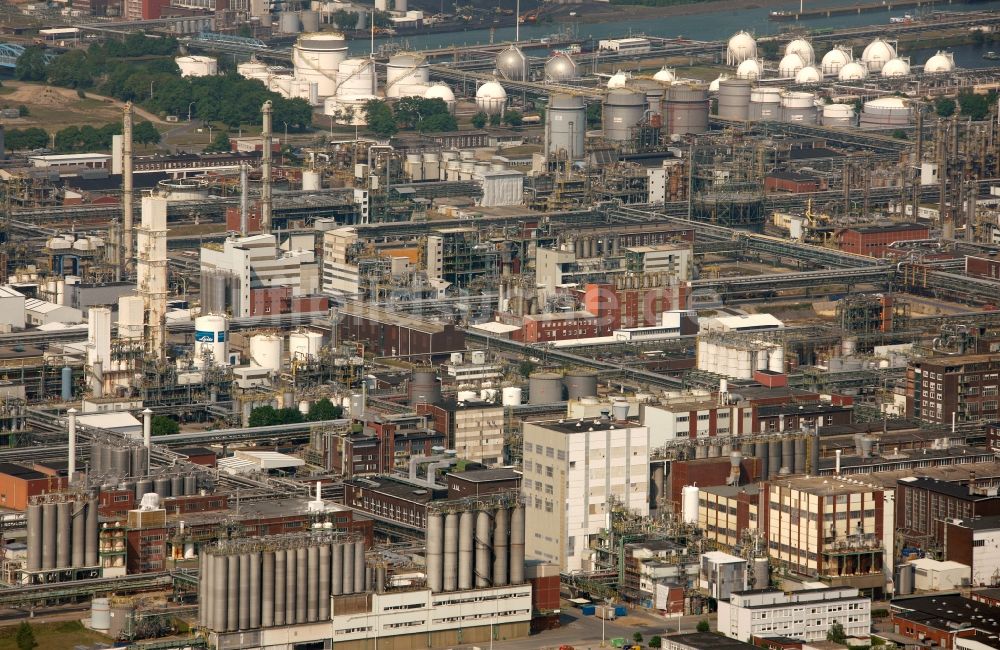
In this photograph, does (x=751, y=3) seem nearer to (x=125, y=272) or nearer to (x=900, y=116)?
(x=900, y=116)

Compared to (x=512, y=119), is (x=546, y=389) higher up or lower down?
lower down

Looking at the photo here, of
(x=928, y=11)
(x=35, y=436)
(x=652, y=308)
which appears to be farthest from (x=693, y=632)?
(x=928, y=11)


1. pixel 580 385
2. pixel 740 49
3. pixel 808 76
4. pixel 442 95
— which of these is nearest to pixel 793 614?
pixel 580 385

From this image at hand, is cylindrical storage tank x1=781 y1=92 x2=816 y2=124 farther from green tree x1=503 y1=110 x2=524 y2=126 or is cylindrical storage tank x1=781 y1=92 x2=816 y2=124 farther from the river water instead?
the river water

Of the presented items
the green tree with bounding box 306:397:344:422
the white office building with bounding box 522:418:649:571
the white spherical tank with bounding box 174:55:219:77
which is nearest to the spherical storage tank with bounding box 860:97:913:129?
the white spherical tank with bounding box 174:55:219:77

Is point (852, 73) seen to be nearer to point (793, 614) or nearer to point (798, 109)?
point (798, 109)
